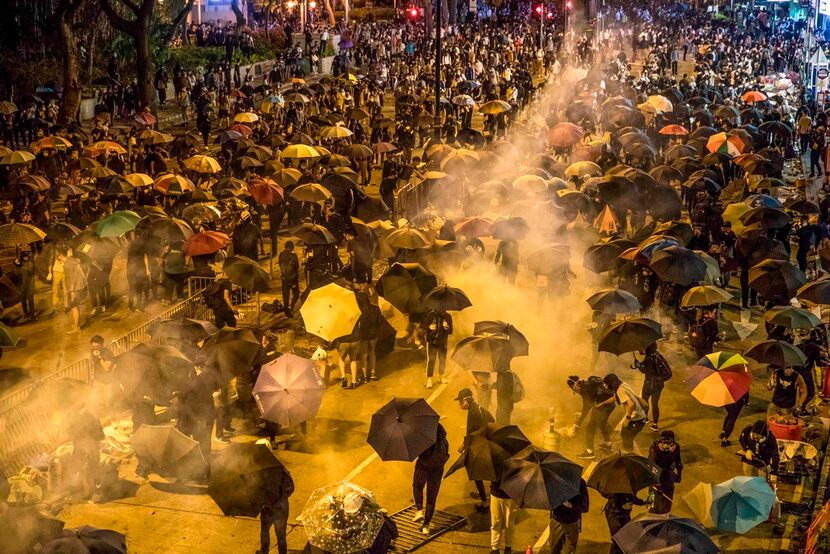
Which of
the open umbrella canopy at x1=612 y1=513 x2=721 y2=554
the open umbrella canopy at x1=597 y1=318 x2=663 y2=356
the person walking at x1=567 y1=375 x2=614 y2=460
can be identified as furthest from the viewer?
the open umbrella canopy at x1=597 y1=318 x2=663 y2=356

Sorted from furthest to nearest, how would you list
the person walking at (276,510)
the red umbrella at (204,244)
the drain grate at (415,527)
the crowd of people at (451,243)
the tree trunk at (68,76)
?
the tree trunk at (68,76) → the red umbrella at (204,244) → the crowd of people at (451,243) → the drain grate at (415,527) → the person walking at (276,510)

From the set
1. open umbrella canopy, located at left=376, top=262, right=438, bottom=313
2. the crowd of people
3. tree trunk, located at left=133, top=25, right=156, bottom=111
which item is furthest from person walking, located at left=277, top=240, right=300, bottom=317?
tree trunk, located at left=133, top=25, right=156, bottom=111

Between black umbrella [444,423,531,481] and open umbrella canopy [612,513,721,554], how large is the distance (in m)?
1.69

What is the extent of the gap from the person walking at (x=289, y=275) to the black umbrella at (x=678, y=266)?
5.58 meters

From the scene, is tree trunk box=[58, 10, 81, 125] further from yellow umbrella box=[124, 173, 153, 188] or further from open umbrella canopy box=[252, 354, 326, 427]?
open umbrella canopy box=[252, 354, 326, 427]

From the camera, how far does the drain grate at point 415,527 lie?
11.4 metres

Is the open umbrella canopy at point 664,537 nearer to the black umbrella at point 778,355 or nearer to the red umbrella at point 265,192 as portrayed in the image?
the black umbrella at point 778,355

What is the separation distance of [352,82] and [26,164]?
1541 cm

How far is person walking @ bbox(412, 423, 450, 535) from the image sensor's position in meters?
11.2

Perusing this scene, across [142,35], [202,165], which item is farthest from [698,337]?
[142,35]

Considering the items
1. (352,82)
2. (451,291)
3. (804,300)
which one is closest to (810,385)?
(804,300)

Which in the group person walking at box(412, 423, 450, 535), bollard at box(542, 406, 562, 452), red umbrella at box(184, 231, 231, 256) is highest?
red umbrella at box(184, 231, 231, 256)

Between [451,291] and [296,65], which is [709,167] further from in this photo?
[296,65]

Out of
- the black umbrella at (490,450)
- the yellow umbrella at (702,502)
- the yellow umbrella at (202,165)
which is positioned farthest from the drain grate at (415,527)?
the yellow umbrella at (202,165)
